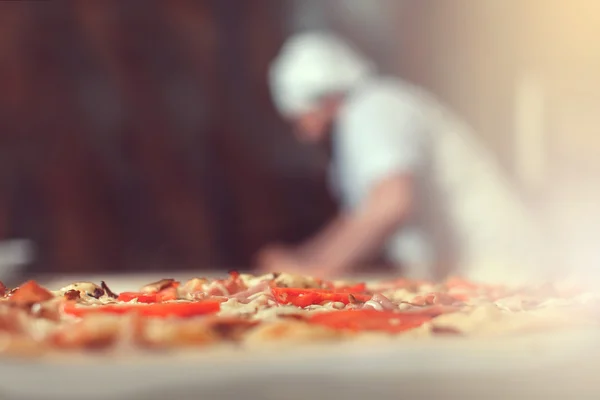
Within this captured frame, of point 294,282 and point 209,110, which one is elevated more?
point 209,110

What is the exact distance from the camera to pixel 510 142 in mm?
3111

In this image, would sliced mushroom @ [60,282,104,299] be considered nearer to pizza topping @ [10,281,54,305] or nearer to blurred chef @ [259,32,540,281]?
pizza topping @ [10,281,54,305]

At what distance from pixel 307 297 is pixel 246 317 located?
0.40ft

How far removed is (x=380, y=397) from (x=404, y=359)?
0.02 meters

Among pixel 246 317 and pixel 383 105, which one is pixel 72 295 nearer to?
pixel 246 317

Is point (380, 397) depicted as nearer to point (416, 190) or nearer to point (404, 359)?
point (404, 359)

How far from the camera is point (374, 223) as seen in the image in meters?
1.59

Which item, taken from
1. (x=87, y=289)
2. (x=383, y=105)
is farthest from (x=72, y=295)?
(x=383, y=105)

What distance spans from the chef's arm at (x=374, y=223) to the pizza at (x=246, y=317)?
3.39 feet

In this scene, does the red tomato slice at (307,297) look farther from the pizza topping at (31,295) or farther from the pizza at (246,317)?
the pizza topping at (31,295)

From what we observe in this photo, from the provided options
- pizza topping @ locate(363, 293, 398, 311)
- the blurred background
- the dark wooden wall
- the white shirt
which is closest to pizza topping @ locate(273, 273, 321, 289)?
pizza topping @ locate(363, 293, 398, 311)

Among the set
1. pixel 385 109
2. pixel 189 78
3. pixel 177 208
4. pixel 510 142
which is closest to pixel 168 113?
pixel 189 78

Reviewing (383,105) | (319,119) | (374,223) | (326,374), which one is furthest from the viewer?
(319,119)

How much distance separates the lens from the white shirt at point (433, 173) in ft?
5.52
